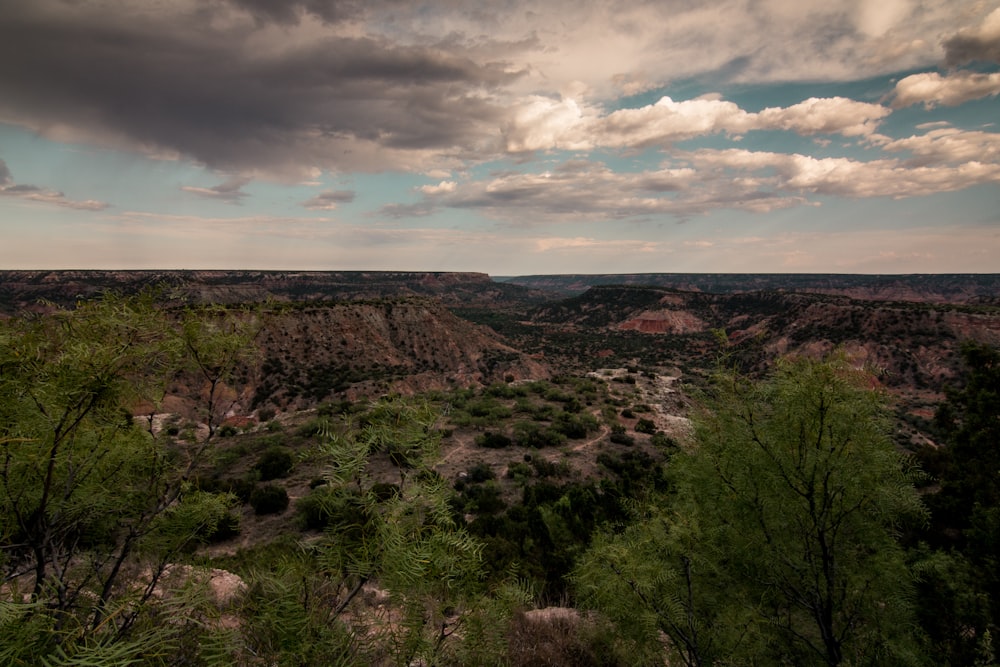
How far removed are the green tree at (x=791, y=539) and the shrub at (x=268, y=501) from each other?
14.6m

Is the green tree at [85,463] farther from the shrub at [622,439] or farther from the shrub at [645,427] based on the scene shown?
the shrub at [645,427]

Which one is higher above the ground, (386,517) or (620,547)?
(386,517)

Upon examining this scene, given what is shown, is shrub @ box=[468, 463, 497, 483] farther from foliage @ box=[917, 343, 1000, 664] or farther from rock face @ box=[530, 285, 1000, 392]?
foliage @ box=[917, 343, 1000, 664]

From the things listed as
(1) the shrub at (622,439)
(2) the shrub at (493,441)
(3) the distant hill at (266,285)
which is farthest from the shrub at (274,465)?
(3) the distant hill at (266,285)

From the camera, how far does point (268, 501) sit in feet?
54.0

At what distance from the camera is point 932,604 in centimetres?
758

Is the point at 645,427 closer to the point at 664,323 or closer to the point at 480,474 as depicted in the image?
the point at 480,474

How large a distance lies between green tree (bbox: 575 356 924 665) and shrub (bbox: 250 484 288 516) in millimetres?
14579

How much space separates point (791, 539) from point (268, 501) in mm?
17543

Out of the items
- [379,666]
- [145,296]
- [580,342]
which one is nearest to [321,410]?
[379,666]

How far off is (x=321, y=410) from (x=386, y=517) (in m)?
28.0

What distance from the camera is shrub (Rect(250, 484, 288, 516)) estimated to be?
16406mm

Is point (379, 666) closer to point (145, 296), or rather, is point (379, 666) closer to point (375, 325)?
point (145, 296)

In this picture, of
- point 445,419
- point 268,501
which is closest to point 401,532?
point 268,501
